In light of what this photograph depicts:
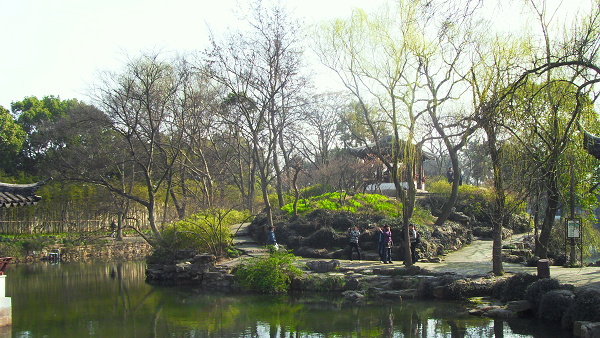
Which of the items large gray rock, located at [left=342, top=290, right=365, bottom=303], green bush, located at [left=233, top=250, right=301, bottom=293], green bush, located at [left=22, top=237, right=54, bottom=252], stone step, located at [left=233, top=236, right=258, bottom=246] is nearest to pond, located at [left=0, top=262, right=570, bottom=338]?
large gray rock, located at [left=342, top=290, right=365, bottom=303]

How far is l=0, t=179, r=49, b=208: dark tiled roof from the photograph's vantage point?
9172mm

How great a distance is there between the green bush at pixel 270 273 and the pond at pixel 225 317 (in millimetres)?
413

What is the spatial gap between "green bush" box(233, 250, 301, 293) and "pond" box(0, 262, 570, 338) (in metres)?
0.41

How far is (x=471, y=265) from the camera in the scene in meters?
14.1

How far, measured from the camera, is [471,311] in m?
10.2

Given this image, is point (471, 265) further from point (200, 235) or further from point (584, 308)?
point (200, 235)

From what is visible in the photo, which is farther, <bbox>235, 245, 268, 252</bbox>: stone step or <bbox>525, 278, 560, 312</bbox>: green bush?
<bbox>235, 245, 268, 252</bbox>: stone step

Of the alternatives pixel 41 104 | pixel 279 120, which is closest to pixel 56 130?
pixel 41 104

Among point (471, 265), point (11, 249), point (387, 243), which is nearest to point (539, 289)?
point (471, 265)

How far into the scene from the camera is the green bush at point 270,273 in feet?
44.4

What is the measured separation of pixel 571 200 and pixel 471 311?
407 centimetres

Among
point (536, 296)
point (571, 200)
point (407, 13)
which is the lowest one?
point (536, 296)

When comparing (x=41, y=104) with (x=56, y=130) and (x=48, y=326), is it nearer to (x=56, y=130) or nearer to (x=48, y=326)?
(x=56, y=130)

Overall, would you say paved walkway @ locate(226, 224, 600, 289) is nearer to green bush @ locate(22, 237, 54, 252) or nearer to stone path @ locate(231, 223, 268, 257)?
stone path @ locate(231, 223, 268, 257)
